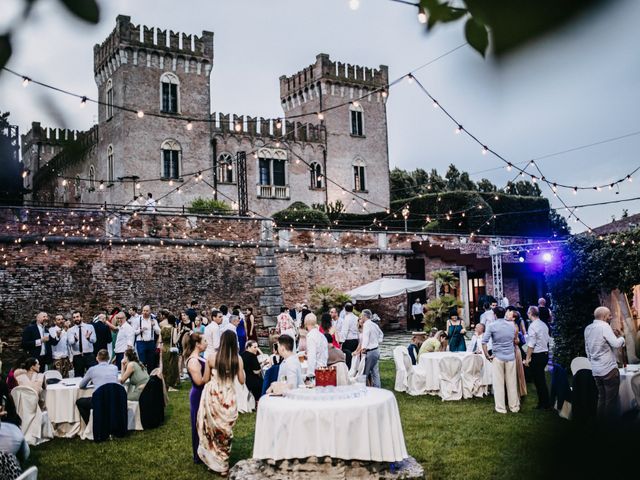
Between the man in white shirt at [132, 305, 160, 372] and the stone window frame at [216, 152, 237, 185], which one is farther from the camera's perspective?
the stone window frame at [216, 152, 237, 185]

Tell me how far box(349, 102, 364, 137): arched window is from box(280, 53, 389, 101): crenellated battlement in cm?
124

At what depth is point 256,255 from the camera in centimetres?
1902

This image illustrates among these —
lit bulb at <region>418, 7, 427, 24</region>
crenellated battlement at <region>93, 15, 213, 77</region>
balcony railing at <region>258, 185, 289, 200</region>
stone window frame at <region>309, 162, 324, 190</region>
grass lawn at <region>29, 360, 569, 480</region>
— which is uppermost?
crenellated battlement at <region>93, 15, 213, 77</region>

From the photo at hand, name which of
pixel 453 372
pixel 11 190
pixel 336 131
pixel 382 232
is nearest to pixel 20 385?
pixel 453 372

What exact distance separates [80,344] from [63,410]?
2.63 m

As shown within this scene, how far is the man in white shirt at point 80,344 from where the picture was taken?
32.2 feet

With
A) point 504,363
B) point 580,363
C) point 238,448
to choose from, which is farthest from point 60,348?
point 580,363

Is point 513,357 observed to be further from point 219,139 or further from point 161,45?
point 161,45

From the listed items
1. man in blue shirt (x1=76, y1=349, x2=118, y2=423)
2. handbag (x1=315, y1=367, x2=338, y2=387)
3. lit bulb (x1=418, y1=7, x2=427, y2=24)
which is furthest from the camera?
man in blue shirt (x1=76, y1=349, x2=118, y2=423)

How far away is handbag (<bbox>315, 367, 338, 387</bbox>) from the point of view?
5.71m

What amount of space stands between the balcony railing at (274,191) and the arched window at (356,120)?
5.29 meters

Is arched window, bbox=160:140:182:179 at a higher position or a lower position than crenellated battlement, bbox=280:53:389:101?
lower

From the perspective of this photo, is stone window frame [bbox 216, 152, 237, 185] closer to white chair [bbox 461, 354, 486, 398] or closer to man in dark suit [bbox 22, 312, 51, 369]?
man in dark suit [bbox 22, 312, 51, 369]

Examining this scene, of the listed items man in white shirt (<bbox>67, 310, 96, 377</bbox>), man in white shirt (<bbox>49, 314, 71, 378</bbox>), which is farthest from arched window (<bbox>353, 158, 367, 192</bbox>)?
man in white shirt (<bbox>67, 310, 96, 377</bbox>)
